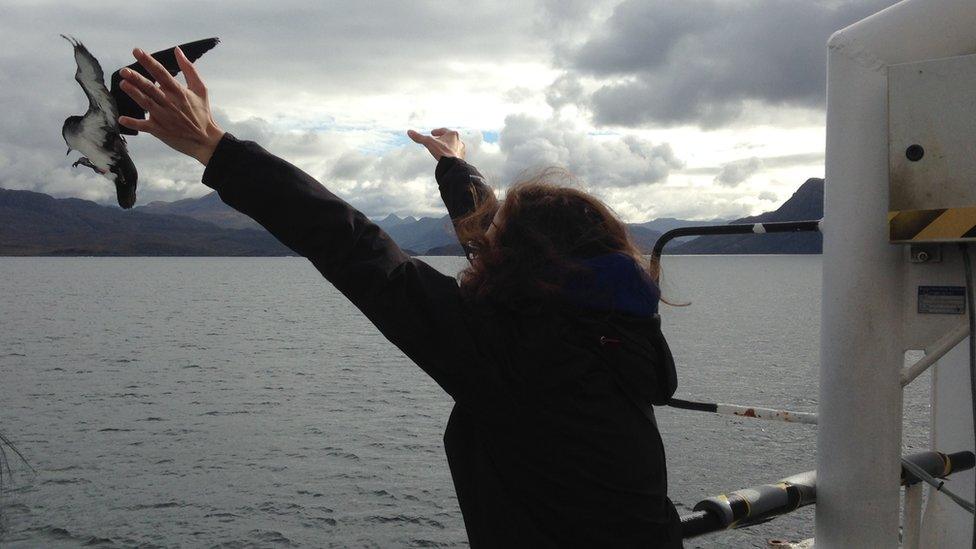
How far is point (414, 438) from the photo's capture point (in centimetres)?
2267

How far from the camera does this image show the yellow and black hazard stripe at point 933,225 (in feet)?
9.34

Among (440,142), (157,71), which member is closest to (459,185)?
(440,142)

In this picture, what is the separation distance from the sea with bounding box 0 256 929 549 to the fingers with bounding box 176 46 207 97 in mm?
888

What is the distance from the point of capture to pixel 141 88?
164 centimetres

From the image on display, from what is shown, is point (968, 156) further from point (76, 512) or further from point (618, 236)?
point (76, 512)

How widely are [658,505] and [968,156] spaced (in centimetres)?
179

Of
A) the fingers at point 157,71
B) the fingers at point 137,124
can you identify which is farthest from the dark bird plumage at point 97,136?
the fingers at point 157,71

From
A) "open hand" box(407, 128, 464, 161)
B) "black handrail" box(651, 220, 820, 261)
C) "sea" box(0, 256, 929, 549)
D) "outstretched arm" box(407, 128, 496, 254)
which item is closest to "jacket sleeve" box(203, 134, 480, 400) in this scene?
"sea" box(0, 256, 929, 549)

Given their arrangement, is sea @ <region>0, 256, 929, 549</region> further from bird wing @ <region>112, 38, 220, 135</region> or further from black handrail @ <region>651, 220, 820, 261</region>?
bird wing @ <region>112, 38, 220, 135</region>

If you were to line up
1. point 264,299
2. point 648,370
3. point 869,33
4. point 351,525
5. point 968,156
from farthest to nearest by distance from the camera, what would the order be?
point 264,299 → point 351,525 → point 869,33 → point 968,156 → point 648,370

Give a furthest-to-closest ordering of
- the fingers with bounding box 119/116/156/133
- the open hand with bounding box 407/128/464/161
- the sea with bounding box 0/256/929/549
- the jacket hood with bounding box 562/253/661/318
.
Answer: the sea with bounding box 0/256/929/549
the open hand with bounding box 407/128/464/161
the jacket hood with bounding box 562/253/661/318
the fingers with bounding box 119/116/156/133

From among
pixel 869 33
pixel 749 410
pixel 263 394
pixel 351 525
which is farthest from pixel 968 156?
pixel 263 394

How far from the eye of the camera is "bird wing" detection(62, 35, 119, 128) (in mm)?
1276

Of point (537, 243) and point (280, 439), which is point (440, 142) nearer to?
point (537, 243)
